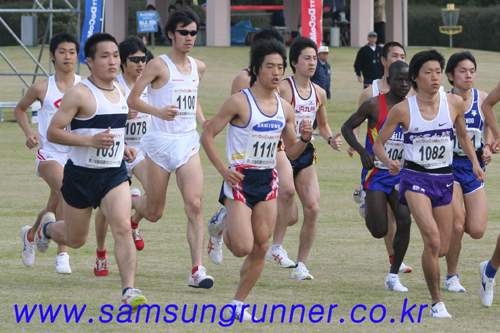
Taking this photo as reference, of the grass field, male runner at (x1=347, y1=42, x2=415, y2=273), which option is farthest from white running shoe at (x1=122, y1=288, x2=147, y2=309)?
male runner at (x1=347, y1=42, x2=415, y2=273)

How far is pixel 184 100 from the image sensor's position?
26.9ft

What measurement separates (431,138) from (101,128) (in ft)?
8.59

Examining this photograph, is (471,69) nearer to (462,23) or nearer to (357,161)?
(357,161)

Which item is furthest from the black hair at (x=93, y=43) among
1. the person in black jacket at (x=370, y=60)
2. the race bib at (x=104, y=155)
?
the person in black jacket at (x=370, y=60)

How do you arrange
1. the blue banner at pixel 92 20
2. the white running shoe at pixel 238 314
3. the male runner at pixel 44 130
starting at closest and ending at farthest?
1. the white running shoe at pixel 238 314
2. the male runner at pixel 44 130
3. the blue banner at pixel 92 20

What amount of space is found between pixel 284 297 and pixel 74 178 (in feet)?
6.52

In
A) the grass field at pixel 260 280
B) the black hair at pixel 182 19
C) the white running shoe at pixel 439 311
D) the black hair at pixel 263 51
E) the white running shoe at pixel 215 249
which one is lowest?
the grass field at pixel 260 280

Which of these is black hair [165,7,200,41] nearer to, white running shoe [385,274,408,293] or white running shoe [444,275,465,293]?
white running shoe [385,274,408,293]

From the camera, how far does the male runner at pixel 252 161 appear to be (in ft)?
21.5

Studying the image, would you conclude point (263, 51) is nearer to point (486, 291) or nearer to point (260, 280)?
point (260, 280)

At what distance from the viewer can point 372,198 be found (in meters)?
8.01

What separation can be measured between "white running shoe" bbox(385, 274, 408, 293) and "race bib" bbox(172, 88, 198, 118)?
7.77 feet

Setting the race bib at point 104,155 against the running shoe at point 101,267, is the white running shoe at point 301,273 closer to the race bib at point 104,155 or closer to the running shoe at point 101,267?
the running shoe at point 101,267

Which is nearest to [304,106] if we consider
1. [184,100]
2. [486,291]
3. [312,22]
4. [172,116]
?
[184,100]
